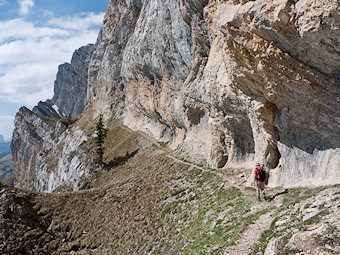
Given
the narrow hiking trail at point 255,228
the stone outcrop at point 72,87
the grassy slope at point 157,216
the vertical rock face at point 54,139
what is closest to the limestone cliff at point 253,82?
the narrow hiking trail at point 255,228

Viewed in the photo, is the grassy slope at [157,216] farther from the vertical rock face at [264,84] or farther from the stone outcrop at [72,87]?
the stone outcrop at [72,87]

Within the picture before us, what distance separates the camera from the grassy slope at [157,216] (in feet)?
39.1

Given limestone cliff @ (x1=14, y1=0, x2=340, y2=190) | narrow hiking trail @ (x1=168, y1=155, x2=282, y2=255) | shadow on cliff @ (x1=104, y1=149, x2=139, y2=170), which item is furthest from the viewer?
shadow on cliff @ (x1=104, y1=149, x2=139, y2=170)

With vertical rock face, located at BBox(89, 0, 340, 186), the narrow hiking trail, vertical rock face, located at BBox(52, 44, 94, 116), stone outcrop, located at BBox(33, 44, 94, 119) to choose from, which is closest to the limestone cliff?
vertical rock face, located at BBox(89, 0, 340, 186)

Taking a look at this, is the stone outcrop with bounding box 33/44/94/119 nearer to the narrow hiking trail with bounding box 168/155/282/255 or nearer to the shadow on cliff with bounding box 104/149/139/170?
the shadow on cliff with bounding box 104/149/139/170

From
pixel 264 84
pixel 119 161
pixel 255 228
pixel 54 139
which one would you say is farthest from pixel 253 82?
pixel 54 139

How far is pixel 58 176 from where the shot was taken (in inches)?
2527

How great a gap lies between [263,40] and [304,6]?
2838 mm

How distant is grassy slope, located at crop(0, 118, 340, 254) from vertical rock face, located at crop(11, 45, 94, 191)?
1966 cm

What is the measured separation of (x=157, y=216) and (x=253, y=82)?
14823 millimetres

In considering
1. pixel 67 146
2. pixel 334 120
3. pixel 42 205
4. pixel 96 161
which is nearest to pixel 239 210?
pixel 334 120

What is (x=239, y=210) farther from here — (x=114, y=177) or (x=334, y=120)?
(x=114, y=177)

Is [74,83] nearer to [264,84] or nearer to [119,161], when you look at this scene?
[119,161]

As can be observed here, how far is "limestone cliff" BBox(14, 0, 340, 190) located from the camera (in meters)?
11.7
